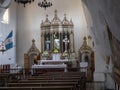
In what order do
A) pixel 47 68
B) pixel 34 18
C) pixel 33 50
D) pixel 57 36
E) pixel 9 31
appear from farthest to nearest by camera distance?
pixel 34 18 → pixel 33 50 → pixel 57 36 → pixel 9 31 → pixel 47 68

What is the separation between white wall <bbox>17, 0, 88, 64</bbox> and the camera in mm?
19969

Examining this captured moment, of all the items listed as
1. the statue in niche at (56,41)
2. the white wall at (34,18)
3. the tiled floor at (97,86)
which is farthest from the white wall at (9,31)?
the tiled floor at (97,86)

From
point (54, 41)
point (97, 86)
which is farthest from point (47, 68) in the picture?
point (54, 41)

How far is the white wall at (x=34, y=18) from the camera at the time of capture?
19969 millimetres

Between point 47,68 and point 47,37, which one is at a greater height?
point 47,37

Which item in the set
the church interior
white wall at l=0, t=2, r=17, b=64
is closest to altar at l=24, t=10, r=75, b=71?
the church interior

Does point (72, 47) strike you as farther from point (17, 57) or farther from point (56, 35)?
point (17, 57)

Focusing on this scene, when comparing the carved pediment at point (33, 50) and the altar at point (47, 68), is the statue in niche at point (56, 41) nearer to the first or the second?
the carved pediment at point (33, 50)

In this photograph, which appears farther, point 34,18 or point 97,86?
point 34,18

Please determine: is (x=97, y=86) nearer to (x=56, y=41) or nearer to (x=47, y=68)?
(x=47, y=68)

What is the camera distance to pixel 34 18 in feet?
67.3

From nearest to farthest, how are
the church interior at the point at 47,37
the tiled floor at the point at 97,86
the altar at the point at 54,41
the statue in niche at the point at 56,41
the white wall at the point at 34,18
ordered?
the tiled floor at the point at 97,86 → the church interior at the point at 47,37 → the altar at the point at 54,41 → the statue in niche at the point at 56,41 → the white wall at the point at 34,18

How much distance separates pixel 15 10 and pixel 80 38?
17.9 ft

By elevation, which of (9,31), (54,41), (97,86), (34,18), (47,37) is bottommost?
(97,86)
